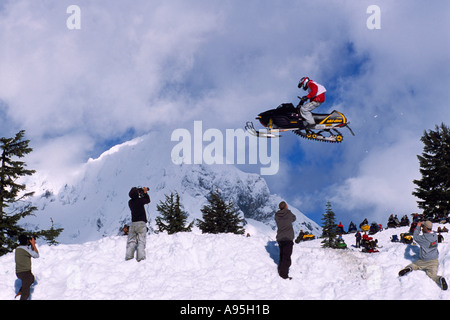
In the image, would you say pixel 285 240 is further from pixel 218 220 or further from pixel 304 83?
pixel 218 220

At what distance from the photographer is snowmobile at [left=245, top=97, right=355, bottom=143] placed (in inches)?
667

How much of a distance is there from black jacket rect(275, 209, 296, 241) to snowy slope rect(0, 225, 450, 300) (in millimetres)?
1185

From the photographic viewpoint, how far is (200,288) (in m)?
9.84

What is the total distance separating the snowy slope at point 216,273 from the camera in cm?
948

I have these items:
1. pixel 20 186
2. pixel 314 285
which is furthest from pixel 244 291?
pixel 20 186

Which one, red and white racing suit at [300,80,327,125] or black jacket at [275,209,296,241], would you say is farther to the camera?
red and white racing suit at [300,80,327,125]

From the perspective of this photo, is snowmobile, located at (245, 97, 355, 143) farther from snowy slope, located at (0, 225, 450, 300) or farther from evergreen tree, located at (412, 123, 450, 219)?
evergreen tree, located at (412, 123, 450, 219)

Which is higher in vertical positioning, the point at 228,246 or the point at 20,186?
the point at 20,186

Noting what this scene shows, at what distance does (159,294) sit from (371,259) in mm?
7196

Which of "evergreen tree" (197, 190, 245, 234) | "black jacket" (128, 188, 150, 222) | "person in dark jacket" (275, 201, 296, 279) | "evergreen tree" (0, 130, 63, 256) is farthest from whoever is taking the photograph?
"evergreen tree" (197, 190, 245, 234)

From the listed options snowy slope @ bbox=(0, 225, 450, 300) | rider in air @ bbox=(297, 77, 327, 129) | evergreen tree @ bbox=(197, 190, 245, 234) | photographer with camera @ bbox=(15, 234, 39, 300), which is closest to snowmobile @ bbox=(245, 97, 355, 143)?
rider in air @ bbox=(297, 77, 327, 129)

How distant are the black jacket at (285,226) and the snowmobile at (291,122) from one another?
6696 millimetres

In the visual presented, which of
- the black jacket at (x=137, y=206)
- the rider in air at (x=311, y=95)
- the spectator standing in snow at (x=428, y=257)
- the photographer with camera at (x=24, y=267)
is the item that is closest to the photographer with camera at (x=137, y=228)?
the black jacket at (x=137, y=206)
